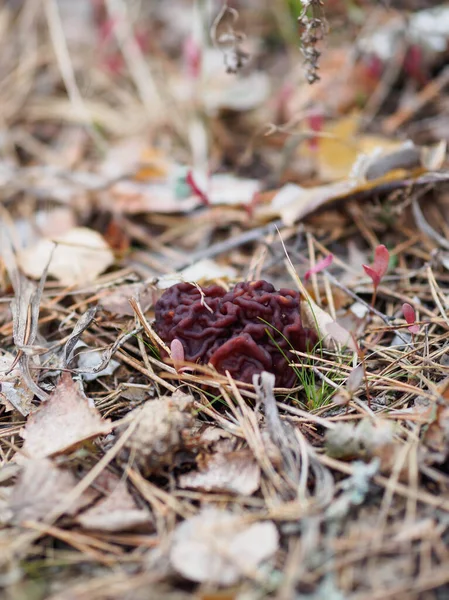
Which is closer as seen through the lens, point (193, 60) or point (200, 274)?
point (200, 274)

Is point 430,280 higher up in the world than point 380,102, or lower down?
lower down

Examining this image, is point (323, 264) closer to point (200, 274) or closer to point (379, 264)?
point (379, 264)

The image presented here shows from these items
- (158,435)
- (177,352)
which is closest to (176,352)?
(177,352)

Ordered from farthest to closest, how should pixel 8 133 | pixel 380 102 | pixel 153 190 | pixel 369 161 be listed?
pixel 8 133 → pixel 380 102 → pixel 153 190 → pixel 369 161

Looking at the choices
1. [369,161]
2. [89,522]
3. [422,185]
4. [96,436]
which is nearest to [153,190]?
[369,161]

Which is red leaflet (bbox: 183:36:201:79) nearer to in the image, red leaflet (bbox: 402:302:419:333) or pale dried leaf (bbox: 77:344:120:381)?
pale dried leaf (bbox: 77:344:120:381)

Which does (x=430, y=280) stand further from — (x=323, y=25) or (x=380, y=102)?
(x=380, y=102)

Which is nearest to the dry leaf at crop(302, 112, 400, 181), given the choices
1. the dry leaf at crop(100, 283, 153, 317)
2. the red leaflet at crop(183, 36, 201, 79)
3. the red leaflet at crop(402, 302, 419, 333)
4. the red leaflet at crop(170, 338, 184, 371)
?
the red leaflet at crop(183, 36, 201, 79)
